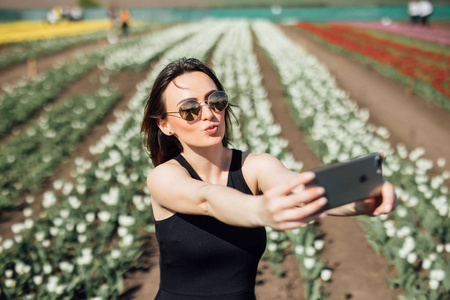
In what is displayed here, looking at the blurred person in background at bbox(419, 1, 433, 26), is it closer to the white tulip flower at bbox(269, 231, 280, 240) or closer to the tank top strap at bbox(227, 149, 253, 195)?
the white tulip flower at bbox(269, 231, 280, 240)

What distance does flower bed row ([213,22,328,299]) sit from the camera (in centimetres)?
369

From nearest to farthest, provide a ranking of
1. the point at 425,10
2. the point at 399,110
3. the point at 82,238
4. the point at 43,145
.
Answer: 1. the point at 82,238
2. the point at 43,145
3. the point at 399,110
4. the point at 425,10

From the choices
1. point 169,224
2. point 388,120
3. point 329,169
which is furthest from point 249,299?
point 388,120

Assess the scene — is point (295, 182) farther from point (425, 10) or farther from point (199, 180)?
point (425, 10)

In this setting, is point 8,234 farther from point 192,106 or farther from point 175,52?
point 175,52

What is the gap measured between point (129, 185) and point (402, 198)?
129 inches

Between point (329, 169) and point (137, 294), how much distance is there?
311 cm

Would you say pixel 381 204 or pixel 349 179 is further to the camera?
pixel 381 204

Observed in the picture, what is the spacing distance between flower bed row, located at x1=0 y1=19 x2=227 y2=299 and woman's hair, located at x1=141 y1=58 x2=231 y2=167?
0.99 meters

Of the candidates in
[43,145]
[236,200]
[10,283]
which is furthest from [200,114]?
[43,145]

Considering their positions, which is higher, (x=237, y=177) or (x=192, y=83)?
(x=192, y=83)

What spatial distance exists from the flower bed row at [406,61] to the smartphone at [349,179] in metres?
10.0

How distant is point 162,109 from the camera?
1.77 meters

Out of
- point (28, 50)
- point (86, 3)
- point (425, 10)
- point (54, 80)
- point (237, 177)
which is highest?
point (237, 177)
